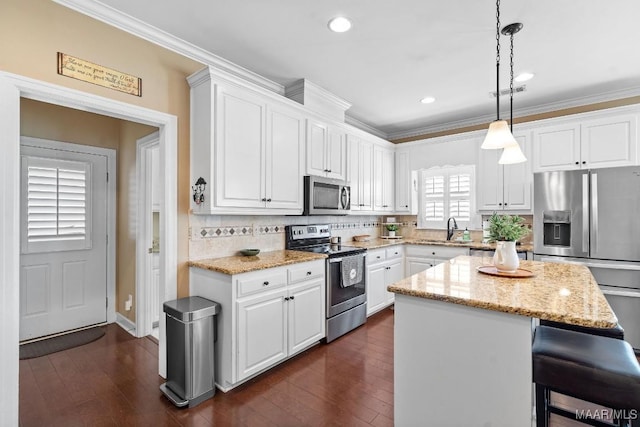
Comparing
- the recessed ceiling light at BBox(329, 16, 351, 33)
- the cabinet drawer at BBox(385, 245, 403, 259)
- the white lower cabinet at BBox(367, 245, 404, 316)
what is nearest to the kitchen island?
the recessed ceiling light at BBox(329, 16, 351, 33)

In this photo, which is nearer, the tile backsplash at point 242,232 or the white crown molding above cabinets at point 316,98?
the tile backsplash at point 242,232

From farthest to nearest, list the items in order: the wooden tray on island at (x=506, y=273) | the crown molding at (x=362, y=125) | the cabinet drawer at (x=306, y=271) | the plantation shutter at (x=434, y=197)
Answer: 1. the plantation shutter at (x=434, y=197)
2. the crown molding at (x=362, y=125)
3. the cabinet drawer at (x=306, y=271)
4. the wooden tray on island at (x=506, y=273)

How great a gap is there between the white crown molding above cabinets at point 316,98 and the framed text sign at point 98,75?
1.59m

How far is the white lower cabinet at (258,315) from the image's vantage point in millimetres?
2326

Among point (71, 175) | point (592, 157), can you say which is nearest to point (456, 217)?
point (592, 157)

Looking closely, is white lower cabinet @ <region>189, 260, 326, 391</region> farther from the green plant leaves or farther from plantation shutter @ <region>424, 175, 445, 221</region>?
plantation shutter @ <region>424, 175, 445, 221</region>

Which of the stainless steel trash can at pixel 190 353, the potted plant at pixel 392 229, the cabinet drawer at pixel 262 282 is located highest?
the potted plant at pixel 392 229

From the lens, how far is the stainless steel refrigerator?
118 inches

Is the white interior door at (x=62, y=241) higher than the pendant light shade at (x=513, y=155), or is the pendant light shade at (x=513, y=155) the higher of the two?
the pendant light shade at (x=513, y=155)

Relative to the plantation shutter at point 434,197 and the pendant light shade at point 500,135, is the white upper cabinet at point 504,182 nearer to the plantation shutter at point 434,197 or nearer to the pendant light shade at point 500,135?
the plantation shutter at point 434,197

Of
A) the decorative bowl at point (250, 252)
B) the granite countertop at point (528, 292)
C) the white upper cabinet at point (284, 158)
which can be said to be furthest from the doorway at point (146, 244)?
the granite countertop at point (528, 292)

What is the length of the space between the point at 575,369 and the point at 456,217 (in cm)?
363

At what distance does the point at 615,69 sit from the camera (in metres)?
3.12

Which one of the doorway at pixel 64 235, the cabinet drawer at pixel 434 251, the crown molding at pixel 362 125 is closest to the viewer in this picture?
the doorway at pixel 64 235
